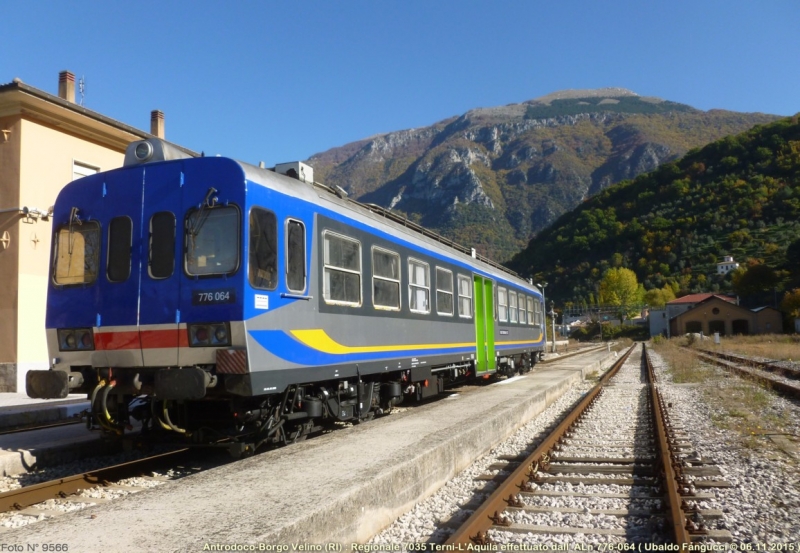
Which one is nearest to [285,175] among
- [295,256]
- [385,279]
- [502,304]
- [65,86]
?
[295,256]

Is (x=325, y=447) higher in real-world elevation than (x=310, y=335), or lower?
lower

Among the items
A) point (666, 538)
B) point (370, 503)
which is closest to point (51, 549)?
point (370, 503)

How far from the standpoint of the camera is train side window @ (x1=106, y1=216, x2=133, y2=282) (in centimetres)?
676

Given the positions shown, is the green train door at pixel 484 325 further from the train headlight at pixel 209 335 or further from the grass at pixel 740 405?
the train headlight at pixel 209 335

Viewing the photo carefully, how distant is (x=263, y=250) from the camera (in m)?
6.42

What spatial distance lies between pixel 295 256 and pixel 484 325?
326 inches

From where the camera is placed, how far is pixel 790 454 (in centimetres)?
743

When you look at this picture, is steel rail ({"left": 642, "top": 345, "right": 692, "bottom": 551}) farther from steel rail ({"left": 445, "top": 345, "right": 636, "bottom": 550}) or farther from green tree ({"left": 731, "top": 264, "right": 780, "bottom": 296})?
green tree ({"left": 731, "top": 264, "right": 780, "bottom": 296})

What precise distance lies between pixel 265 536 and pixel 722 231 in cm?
10858

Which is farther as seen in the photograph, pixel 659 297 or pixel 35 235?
pixel 659 297

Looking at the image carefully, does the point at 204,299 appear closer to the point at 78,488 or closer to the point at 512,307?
the point at 78,488

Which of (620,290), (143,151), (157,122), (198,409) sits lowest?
(198,409)

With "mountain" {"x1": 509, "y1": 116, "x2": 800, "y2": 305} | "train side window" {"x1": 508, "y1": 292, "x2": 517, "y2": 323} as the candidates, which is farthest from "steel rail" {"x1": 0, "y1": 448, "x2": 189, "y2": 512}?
"mountain" {"x1": 509, "y1": 116, "x2": 800, "y2": 305}

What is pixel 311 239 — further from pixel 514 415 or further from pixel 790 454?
pixel 790 454
